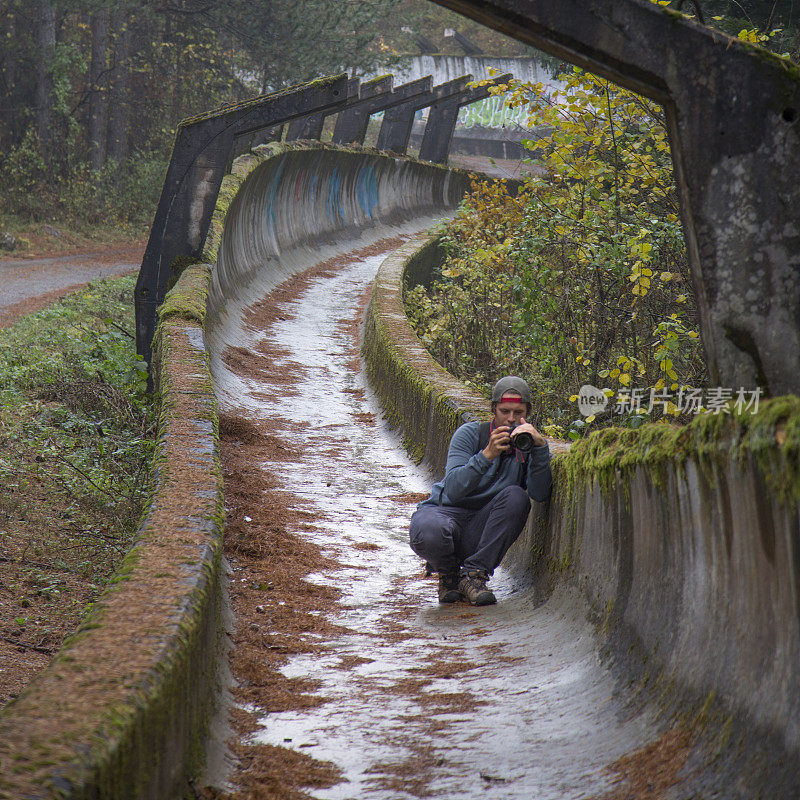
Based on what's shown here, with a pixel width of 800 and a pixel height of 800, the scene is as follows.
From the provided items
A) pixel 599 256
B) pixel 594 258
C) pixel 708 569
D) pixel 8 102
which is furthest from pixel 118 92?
pixel 708 569

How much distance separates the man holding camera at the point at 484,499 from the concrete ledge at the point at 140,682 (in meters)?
1.29

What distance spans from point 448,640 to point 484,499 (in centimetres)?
103

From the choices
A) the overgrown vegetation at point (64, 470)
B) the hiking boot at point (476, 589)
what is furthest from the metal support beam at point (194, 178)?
the hiking boot at point (476, 589)

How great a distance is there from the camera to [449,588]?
538 centimetres

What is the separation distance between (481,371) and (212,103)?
1947 cm

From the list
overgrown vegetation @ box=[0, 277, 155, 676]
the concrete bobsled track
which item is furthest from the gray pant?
overgrown vegetation @ box=[0, 277, 155, 676]

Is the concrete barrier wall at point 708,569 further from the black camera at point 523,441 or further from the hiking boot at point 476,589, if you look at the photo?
the hiking boot at point 476,589

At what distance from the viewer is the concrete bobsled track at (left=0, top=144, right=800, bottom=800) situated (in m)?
2.48

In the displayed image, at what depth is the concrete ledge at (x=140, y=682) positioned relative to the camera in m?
2.15

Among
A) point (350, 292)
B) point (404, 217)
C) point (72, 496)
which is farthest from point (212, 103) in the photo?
point (72, 496)

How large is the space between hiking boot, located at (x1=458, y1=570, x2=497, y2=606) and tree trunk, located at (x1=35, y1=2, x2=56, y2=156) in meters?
21.0

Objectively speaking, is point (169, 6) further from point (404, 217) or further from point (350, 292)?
point (350, 292)

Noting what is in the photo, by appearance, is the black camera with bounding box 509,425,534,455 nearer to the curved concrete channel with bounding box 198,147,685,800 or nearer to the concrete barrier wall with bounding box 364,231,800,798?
the concrete barrier wall with bounding box 364,231,800,798

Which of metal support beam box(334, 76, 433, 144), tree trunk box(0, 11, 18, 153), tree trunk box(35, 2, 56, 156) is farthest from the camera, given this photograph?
tree trunk box(0, 11, 18, 153)
